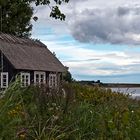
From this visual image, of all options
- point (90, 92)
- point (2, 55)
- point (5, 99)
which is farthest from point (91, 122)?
point (2, 55)

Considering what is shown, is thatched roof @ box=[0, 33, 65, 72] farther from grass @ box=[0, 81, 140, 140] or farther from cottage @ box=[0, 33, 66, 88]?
grass @ box=[0, 81, 140, 140]

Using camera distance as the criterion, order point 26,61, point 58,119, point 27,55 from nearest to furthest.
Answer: point 58,119
point 26,61
point 27,55

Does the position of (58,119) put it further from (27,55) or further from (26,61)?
(27,55)

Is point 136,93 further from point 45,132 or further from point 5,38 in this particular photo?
point 5,38

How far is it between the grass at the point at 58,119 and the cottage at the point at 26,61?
124ft

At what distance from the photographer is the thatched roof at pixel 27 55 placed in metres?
51.8

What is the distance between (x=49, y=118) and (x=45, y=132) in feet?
1.83

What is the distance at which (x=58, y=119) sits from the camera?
30.9 ft

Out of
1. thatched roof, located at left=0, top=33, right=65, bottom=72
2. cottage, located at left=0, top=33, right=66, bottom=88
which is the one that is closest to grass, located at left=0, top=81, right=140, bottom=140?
cottage, located at left=0, top=33, right=66, bottom=88

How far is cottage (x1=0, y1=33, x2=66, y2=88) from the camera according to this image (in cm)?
5050

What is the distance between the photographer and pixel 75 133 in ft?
30.6

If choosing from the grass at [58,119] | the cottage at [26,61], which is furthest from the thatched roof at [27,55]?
the grass at [58,119]

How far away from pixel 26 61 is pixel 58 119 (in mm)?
43667

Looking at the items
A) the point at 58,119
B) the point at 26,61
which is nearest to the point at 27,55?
the point at 26,61
